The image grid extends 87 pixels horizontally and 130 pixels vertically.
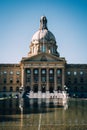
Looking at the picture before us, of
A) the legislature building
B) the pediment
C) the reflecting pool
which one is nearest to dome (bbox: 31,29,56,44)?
the legislature building

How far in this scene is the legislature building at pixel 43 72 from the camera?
103500mm

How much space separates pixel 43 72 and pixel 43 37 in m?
21.8

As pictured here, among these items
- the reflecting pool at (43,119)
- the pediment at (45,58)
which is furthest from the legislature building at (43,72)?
the reflecting pool at (43,119)

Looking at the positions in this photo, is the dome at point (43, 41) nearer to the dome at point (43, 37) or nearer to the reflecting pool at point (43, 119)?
the dome at point (43, 37)

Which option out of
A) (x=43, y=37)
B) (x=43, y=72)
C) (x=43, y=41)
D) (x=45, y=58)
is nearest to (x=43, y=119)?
(x=43, y=72)

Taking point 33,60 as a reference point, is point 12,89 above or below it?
below

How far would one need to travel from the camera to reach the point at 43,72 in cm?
10538

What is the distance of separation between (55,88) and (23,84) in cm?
1131

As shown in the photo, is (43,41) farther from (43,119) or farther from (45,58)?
(43,119)

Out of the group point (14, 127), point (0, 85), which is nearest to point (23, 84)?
point (0, 85)

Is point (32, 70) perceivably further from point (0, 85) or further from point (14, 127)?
point (14, 127)

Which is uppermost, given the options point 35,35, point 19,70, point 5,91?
point 35,35

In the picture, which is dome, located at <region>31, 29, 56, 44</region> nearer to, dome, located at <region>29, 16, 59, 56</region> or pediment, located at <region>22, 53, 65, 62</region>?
dome, located at <region>29, 16, 59, 56</region>

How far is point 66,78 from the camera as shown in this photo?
11412cm
